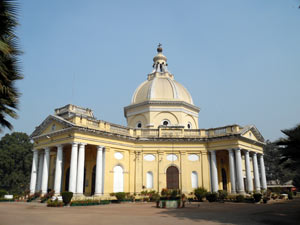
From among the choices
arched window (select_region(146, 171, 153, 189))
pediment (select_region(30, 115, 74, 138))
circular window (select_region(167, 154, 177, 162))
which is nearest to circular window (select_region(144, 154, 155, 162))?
arched window (select_region(146, 171, 153, 189))

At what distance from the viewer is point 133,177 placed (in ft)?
95.0

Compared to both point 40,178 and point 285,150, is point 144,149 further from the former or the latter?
point 285,150

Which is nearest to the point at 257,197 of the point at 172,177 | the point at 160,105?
the point at 172,177

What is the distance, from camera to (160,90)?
36.0m

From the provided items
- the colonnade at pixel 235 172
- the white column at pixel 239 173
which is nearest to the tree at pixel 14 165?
the colonnade at pixel 235 172

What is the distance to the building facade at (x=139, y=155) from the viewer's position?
26.3 meters

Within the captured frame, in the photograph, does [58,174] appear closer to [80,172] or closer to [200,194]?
[80,172]

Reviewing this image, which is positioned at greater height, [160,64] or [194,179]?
[160,64]

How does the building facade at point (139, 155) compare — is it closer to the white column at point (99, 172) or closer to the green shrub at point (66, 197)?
the white column at point (99, 172)

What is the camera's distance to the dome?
116ft

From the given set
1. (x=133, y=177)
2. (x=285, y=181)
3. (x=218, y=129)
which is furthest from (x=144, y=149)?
(x=285, y=181)

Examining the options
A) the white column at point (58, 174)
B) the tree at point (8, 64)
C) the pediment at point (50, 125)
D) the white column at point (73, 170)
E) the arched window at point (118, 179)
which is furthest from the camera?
the arched window at point (118, 179)

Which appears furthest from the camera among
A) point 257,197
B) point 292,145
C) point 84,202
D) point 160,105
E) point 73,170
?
point 160,105

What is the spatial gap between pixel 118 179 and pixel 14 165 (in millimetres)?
32714
